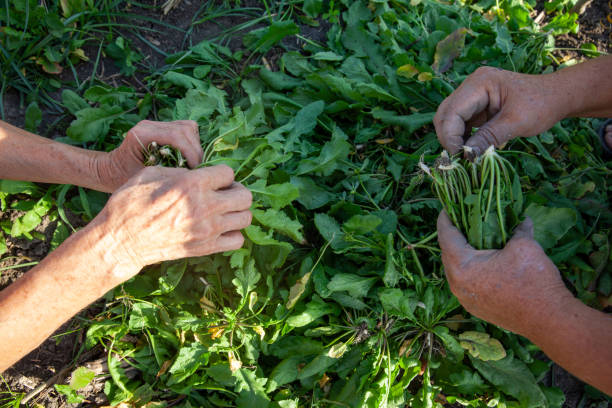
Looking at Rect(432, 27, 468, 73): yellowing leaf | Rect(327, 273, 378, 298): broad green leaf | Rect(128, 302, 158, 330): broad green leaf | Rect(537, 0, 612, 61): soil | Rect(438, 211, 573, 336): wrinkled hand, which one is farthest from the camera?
Rect(537, 0, 612, 61): soil

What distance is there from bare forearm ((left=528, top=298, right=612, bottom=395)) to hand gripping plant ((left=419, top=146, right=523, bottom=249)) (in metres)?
0.37

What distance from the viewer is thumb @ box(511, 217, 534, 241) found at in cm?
168

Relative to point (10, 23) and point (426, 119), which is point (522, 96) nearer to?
point (426, 119)

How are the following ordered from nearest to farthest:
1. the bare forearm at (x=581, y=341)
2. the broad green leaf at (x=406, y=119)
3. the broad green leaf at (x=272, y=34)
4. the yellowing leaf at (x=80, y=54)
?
the bare forearm at (x=581, y=341)
the broad green leaf at (x=406, y=119)
the broad green leaf at (x=272, y=34)
the yellowing leaf at (x=80, y=54)

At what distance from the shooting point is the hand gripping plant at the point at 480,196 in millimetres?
1765

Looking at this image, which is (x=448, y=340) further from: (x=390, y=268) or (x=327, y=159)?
(x=327, y=159)

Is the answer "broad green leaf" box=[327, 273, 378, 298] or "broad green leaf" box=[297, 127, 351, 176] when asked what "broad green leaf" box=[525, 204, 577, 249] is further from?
"broad green leaf" box=[297, 127, 351, 176]

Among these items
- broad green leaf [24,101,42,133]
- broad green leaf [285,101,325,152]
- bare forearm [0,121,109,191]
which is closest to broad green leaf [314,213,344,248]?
broad green leaf [285,101,325,152]

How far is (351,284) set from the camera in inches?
84.4

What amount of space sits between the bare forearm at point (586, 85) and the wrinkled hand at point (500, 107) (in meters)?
0.02

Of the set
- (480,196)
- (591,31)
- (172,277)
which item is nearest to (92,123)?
(172,277)

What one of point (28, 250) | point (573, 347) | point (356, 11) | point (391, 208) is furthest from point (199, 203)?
point (356, 11)

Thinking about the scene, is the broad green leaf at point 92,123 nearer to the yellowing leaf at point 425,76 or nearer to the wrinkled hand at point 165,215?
the wrinkled hand at point 165,215

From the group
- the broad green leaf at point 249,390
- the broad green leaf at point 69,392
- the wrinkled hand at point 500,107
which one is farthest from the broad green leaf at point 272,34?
the broad green leaf at point 69,392
